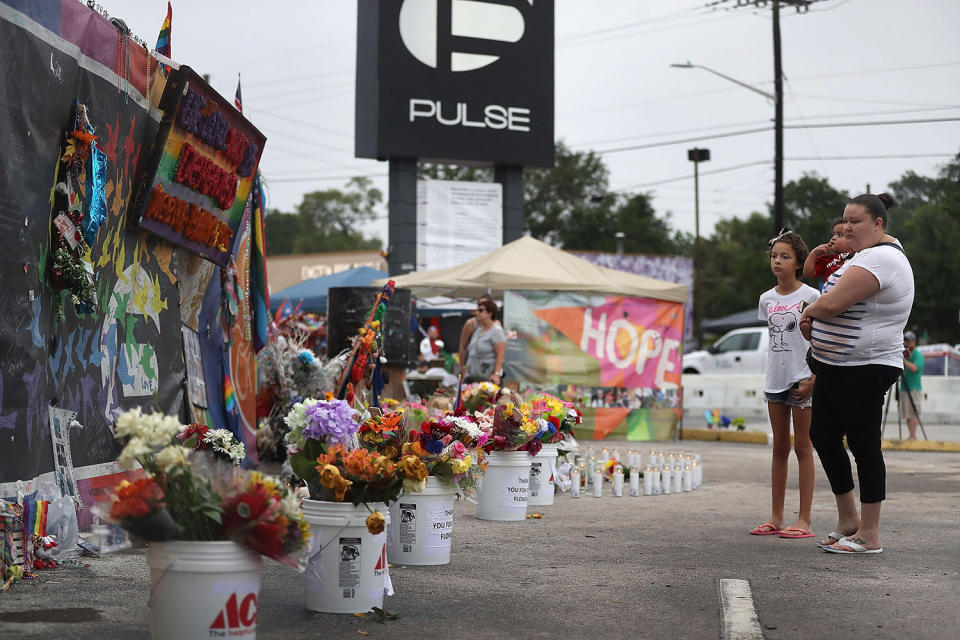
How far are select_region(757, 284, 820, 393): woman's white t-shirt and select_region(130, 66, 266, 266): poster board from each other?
4.11 m

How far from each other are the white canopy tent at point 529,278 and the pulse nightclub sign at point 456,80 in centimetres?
596

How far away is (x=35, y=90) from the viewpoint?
583 centimetres

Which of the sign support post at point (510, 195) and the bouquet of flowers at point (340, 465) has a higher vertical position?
the sign support post at point (510, 195)

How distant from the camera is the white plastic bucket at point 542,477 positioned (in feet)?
30.8

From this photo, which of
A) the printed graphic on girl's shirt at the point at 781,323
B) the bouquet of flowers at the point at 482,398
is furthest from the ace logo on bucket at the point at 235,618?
the bouquet of flowers at the point at 482,398

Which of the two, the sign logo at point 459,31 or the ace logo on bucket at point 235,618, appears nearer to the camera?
the ace logo on bucket at point 235,618

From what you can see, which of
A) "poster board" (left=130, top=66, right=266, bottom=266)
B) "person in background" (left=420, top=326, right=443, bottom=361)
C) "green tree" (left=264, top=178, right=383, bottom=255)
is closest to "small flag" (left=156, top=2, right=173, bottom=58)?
"poster board" (left=130, top=66, right=266, bottom=266)

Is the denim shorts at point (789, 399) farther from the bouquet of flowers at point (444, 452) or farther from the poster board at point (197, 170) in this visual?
the poster board at point (197, 170)

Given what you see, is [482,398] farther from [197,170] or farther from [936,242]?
[936,242]

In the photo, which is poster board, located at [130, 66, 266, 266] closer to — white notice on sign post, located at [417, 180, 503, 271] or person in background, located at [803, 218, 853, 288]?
person in background, located at [803, 218, 853, 288]

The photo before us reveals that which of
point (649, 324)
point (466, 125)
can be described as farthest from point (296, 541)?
point (466, 125)

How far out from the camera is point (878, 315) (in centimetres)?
652

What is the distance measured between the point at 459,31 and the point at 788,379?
1743cm

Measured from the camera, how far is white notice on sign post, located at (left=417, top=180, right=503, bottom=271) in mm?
23844
